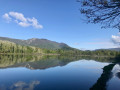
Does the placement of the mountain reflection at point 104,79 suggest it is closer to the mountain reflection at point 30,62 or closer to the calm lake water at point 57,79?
the calm lake water at point 57,79

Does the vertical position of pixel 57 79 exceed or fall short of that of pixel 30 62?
it falls short

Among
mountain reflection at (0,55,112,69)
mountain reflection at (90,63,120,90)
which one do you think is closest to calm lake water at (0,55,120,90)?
mountain reflection at (90,63,120,90)

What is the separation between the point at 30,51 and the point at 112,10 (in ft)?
612

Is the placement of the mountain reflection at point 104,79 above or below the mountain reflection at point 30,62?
below

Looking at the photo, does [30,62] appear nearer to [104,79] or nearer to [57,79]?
[57,79]

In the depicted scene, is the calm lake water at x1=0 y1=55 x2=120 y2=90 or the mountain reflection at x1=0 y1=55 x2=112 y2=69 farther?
the mountain reflection at x1=0 y1=55 x2=112 y2=69

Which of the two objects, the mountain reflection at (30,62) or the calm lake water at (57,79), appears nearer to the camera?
the calm lake water at (57,79)

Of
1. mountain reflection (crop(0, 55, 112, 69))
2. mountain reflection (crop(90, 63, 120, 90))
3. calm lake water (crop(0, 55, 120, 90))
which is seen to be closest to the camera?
mountain reflection (crop(90, 63, 120, 90))

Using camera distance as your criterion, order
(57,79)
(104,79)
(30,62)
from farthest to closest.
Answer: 1. (30,62)
2. (57,79)
3. (104,79)

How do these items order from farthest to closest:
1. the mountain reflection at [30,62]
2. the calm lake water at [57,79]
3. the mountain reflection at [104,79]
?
the mountain reflection at [30,62] < the calm lake water at [57,79] < the mountain reflection at [104,79]

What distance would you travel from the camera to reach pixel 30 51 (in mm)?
189875

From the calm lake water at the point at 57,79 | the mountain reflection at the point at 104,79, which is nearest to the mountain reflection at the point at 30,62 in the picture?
the calm lake water at the point at 57,79

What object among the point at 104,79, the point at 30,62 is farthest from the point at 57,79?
the point at 30,62

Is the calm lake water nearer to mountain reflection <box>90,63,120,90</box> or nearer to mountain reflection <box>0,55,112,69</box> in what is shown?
mountain reflection <box>90,63,120,90</box>
